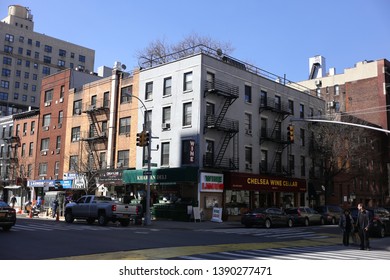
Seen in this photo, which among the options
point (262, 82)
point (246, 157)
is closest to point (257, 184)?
point (246, 157)

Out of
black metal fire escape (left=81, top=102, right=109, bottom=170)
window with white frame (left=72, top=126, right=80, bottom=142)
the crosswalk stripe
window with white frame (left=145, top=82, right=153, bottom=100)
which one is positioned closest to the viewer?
the crosswalk stripe

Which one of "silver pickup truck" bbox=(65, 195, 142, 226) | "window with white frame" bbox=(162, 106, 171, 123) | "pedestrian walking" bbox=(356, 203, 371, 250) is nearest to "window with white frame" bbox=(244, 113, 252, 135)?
"window with white frame" bbox=(162, 106, 171, 123)

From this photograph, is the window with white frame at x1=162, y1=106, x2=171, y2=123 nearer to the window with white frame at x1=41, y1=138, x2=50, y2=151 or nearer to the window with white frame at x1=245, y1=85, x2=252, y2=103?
the window with white frame at x1=245, y1=85, x2=252, y2=103

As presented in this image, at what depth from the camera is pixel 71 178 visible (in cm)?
4384

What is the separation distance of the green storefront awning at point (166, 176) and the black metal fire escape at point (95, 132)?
20.8 ft

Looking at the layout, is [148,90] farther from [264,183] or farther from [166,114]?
[264,183]

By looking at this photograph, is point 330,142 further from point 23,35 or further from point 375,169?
point 23,35

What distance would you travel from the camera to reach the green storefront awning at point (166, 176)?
32.8 metres

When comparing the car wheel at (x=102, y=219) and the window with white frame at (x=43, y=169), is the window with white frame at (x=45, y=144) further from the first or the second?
the car wheel at (x=102, y=219)

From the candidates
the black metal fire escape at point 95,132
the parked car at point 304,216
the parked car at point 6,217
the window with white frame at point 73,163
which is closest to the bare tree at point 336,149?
the parked car at point 304,216

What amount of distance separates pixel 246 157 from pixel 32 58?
8250cm

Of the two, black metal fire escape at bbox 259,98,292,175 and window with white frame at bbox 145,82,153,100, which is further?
black metal fire escape at bbox 259,98,292,175

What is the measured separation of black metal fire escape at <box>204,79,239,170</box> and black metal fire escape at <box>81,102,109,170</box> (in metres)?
12.8

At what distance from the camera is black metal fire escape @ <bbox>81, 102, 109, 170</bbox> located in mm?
42812
